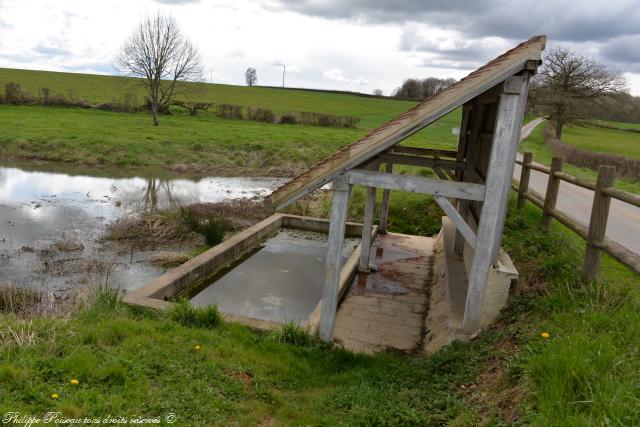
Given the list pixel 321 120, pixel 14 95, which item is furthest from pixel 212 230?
pixel 14 95

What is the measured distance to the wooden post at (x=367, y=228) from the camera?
9.16 m

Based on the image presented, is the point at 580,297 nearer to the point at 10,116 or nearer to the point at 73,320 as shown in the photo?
the point at 73,320

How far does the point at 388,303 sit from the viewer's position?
7.99 metres

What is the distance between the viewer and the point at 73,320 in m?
5.62

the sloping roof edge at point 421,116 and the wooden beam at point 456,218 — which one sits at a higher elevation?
the sloping roof edge at point 421,116

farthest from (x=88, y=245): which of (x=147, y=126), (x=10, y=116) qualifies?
(x=10, y=116)

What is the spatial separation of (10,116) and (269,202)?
31537 mm

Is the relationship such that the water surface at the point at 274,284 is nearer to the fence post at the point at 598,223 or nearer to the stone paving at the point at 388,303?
the stone paving at the point at 388,303

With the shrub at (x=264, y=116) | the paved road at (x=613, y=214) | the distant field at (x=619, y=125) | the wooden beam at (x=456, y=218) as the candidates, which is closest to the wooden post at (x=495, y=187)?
the wooden beam at (x=456, y=218)

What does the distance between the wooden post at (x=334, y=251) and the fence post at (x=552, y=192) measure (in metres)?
3.24

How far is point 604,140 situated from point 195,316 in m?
47.8

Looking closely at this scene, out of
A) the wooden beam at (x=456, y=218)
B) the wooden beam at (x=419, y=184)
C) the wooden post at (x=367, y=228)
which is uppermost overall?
the wooden beam at (x=419, y=184)

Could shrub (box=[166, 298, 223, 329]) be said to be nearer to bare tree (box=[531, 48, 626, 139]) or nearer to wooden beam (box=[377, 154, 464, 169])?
wooden beam (box=[377, 154, 464, 169])

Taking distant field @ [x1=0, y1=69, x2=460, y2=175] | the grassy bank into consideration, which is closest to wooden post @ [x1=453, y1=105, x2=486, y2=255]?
the grassy bank
